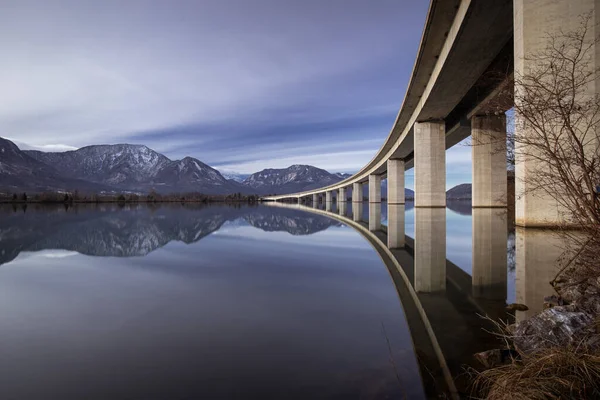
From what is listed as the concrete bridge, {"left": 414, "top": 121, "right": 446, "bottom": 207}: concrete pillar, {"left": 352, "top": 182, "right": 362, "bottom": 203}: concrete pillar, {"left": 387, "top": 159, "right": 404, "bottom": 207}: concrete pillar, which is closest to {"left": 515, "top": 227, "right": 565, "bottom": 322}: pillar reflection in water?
the concrete bridge

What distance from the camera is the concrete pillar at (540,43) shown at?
10734 mm

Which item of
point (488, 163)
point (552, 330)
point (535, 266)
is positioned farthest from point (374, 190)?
point (552, 330)

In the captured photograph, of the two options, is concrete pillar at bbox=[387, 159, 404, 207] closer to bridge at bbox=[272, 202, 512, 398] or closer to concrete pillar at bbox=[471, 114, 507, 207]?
concrete pillar at bbox=[471, 114, 507, 207]

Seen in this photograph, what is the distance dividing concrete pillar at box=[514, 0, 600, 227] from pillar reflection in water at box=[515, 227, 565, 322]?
26.5 inches

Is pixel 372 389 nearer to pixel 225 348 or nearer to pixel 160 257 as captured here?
pixel 225 348

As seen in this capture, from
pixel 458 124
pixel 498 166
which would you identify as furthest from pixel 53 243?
pixel 458 124

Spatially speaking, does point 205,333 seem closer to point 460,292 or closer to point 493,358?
point 493,358

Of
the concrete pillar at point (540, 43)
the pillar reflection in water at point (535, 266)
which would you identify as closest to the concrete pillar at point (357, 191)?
the concrete pillar at point (540, 43)

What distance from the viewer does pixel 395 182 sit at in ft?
157

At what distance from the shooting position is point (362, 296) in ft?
19.0

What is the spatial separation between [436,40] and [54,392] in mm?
21214

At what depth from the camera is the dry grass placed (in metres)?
2.20

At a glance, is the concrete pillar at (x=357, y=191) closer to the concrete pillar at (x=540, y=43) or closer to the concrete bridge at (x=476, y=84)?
the concrete bridge at (x=476, y=84)

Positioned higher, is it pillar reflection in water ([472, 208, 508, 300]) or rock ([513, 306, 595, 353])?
rock ([513, 306, 595, 353])
